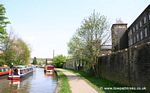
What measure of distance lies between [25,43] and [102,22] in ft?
173

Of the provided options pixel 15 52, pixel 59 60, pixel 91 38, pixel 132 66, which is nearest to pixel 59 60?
pixel 59 60

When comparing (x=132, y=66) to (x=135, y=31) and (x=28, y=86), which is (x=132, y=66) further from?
(x=135, y=31)

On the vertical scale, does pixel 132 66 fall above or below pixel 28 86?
above

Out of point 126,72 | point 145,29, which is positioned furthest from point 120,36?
point 126,72

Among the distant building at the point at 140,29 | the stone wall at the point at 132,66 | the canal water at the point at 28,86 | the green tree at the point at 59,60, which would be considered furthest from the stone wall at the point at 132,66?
the green tree at the point at 59,60

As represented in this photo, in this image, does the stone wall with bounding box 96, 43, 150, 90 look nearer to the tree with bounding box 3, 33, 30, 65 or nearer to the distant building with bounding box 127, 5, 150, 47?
the distant building with bounding box 127, 5, 150, 47

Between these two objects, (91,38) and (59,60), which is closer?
(91,38)

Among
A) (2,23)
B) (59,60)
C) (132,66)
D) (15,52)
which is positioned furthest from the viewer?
(59,60)

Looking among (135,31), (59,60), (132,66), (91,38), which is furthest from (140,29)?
(59,60)

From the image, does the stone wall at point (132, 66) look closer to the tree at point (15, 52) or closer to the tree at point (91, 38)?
the tree at point (91, 38)

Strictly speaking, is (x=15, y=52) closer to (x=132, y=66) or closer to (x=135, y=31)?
(x=135, y=31)

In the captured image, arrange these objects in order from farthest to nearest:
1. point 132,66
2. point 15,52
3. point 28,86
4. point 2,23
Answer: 1. point 15,52
2. point 2,23
3. point 28,86
4. point 132,66

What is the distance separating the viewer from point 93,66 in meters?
33.1

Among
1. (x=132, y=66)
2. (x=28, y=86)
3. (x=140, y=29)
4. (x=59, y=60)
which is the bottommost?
(x=28, y=86)
